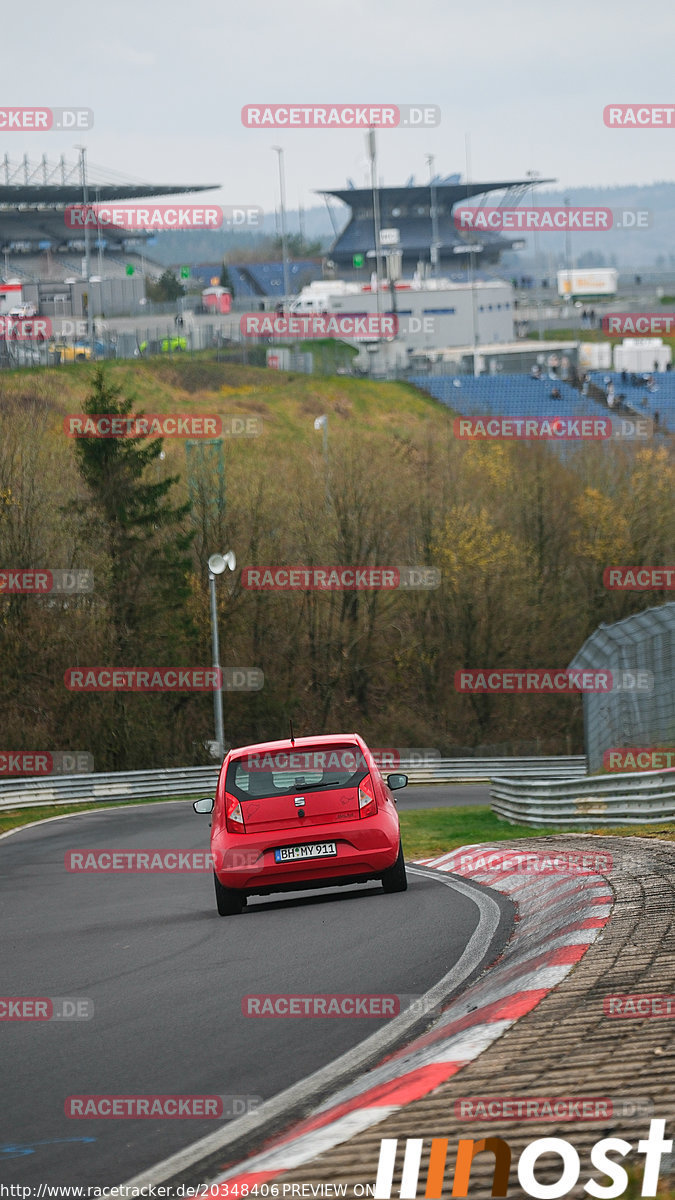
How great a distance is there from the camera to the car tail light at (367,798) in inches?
480

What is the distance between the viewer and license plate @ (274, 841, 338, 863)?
1202 cm

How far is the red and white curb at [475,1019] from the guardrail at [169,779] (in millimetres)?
26663

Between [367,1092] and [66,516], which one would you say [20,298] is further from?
[367,1092]

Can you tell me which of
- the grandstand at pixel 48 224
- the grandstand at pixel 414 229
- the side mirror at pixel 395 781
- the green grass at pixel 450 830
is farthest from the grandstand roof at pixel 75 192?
the side mirror at pixel 395 781

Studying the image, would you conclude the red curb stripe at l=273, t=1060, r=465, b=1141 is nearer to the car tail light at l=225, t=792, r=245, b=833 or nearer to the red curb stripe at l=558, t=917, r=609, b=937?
the red curb stripe at l=558, t=917, r=609, b=937

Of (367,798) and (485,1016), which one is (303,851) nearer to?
(367,798)

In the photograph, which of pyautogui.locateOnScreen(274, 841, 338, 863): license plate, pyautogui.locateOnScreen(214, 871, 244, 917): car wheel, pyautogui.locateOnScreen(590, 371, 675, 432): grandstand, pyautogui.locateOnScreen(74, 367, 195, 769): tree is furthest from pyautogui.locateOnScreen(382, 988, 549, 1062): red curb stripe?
pyautogui.locateOnScreen(590, 371, 675, 432): grandstand

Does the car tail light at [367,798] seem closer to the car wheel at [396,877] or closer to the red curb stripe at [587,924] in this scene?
the car wheel at [396,877]

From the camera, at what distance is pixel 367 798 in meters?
12.3

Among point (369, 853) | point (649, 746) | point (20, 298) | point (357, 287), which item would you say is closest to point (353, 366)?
point (20, 298)

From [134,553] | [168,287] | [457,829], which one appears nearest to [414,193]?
[168,287]

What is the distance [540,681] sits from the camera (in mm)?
56375

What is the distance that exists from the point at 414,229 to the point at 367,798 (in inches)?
6461

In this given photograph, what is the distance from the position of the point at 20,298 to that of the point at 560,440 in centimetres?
4419
